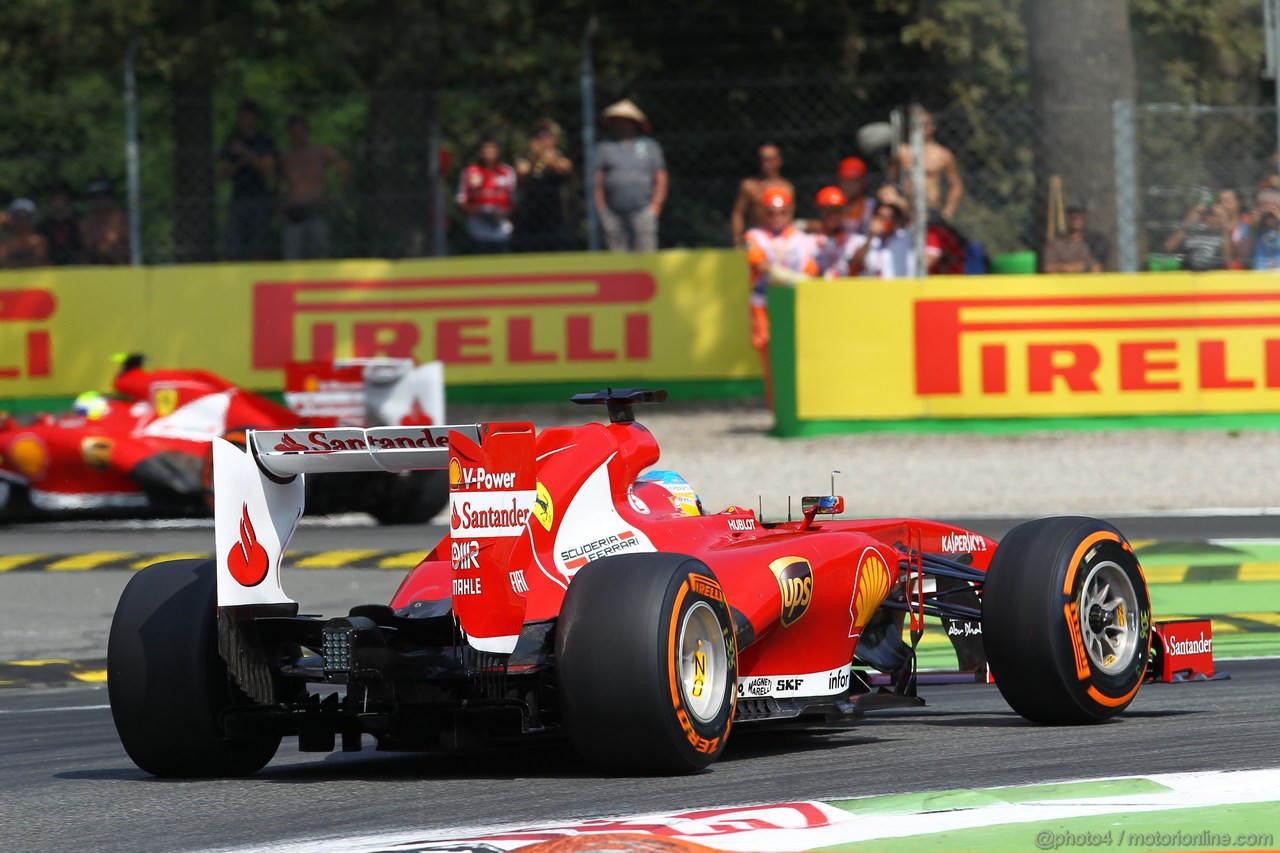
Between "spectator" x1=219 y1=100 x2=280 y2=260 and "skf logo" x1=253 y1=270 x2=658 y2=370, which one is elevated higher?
"spectator" x1=219 y1=100 x2=280 y2=260

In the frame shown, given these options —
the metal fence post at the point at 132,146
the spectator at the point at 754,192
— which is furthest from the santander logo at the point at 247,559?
the metal fence post at the point at 132,146

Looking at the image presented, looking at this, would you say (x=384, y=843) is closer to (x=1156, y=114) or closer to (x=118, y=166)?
(x=1156, y=114)

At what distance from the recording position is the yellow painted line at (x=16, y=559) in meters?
11.6

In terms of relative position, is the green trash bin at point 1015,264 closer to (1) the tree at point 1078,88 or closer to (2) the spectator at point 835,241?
(1) the tree at point 1078,88

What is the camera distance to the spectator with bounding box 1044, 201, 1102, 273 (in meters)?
Result: 16.6

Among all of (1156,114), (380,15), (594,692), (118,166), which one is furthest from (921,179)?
(594,692)

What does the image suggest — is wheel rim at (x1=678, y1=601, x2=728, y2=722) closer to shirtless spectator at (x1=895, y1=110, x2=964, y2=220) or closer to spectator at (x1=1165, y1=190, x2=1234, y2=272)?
spectator at (x1=1165, y1=190, x2=1234, y2=272)

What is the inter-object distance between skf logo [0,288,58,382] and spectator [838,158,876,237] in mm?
6509

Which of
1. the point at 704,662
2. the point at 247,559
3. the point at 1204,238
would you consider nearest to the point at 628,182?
the point at 1204,238

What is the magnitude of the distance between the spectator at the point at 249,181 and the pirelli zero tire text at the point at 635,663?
42.3 ft

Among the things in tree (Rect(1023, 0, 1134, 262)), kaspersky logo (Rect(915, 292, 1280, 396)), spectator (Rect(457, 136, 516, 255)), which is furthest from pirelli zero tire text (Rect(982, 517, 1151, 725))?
spectator (Rect(457, 136, 516, 255))

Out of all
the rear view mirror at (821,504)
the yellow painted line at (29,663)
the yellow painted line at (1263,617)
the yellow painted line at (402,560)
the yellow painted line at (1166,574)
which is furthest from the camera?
the yellow painted line at (402,560)

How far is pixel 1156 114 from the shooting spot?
16969 mm

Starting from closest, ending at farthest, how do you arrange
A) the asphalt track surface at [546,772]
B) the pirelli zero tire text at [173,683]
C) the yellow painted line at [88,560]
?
the asphalt track surface at [546,772] < the pirelli zero tire text at [173,683] < the yellow painted line at [88,560]
